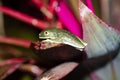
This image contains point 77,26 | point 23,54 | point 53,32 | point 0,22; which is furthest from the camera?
point 0,22

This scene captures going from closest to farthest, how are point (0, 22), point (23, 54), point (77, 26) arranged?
point (77, 26) → point (23, 54) → point (0, 22)

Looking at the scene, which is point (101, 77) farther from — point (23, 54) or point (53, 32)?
point (23, 54)

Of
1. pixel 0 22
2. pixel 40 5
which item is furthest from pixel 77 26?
pixel 0 22
